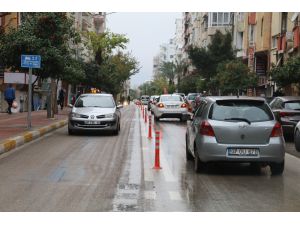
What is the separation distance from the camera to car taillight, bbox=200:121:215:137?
404 inches

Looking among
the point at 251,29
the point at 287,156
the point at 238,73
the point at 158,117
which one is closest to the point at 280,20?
the point at 238,73

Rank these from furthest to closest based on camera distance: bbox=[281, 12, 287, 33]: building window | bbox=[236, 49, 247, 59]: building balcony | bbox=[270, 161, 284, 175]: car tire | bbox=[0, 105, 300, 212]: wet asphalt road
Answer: bbox=[236, 49, 247, 59]: building balcony
bbox=[281, 12, 287, 33]: building window
bbox=[270, 161, 284, 175]: car tire
bbox=[0, 105, 300, 212]: wet asphalt road

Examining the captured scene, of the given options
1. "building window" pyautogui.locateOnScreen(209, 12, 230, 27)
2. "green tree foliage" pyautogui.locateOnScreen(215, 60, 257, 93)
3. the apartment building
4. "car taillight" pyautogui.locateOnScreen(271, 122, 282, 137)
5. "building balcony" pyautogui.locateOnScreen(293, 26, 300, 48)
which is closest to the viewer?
"car taillight" pyautogui.locateOnScreen(271, 122, 282, 137)

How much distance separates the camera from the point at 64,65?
23.0 metres

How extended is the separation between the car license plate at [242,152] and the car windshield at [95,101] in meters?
10.9

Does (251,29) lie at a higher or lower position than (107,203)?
higher

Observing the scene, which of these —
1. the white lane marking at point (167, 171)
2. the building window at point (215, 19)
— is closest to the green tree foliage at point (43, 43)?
the white lane marking at point (167, 171)

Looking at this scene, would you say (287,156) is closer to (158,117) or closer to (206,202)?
(206,202)

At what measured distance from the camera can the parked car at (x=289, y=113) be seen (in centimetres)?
1806

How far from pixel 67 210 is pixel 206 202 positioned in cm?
198

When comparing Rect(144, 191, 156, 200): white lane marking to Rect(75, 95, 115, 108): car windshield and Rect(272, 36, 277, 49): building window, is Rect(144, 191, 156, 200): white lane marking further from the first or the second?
Rect(272, 36, 277, 49): building window

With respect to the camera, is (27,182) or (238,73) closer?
(27,182)

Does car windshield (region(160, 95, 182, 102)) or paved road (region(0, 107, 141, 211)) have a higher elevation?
car windshield (region(160, 95, 182, 102))

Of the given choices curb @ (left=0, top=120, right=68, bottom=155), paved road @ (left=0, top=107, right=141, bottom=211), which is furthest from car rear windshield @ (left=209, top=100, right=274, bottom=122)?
curb @ (left=0, top=120, right=68, bottom=155)
